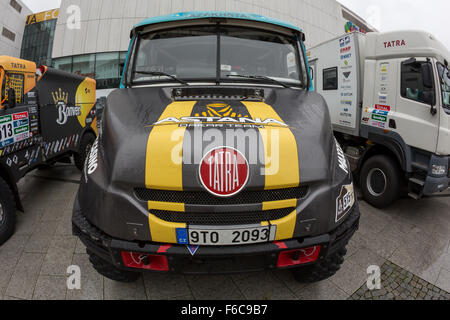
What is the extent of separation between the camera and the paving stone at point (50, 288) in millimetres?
2125

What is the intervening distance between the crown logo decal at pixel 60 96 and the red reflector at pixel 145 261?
4.20m

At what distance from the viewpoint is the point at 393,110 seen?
3971 mm

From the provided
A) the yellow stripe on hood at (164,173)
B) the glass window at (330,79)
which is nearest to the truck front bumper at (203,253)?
the yellow stripe on hood at (164,173)

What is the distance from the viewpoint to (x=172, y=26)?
7.80ft

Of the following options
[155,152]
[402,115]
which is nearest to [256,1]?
[402,115]

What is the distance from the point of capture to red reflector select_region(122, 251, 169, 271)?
4.92 ft

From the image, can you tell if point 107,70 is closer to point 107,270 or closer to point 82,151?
point 82,151

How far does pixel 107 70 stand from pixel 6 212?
62.1ft

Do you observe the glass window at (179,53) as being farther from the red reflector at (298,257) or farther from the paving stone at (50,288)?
the paving stone at (50,288)

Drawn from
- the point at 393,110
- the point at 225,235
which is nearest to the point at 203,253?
the point at 225,235

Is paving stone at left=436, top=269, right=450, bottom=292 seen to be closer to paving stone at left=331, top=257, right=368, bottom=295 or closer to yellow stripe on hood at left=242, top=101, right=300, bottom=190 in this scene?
paving stone at left=331, top=257, right=368, bottom=295

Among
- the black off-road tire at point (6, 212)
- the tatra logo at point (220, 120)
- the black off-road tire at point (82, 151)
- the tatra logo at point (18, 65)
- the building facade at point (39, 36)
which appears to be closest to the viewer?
the tatra logo at point (220, 120)

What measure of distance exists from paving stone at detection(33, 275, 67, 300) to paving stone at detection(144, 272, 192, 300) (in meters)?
0.79

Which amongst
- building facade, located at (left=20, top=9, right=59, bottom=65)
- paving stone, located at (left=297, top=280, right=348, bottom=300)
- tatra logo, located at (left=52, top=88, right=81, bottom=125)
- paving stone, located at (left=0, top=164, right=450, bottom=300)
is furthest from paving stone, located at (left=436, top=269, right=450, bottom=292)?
building facade, located at (left=20, top=9, right=59, bottom=65)
